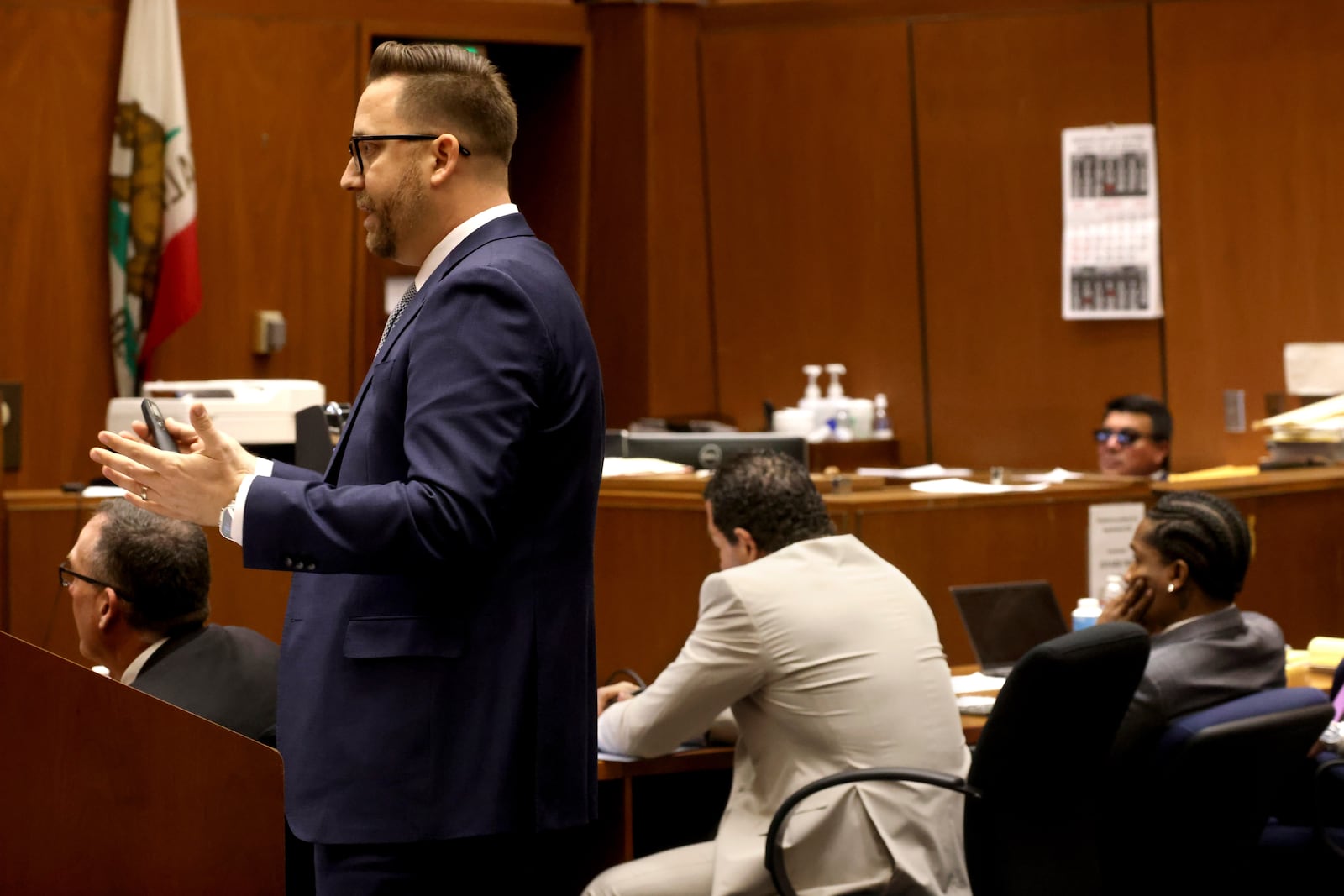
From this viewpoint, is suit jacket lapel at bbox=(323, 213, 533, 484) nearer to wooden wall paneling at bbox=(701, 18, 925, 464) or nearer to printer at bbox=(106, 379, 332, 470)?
printer at bbox=(106, 379, 332, 470)

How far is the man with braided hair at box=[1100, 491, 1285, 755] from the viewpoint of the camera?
2.68m

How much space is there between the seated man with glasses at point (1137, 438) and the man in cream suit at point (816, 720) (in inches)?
96.9

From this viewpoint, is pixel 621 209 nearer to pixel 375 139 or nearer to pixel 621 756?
pixel 621 756

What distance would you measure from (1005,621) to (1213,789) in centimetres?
85

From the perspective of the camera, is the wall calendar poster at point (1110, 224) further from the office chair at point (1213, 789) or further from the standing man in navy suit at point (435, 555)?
the standing man in navy suit at point (435, 555)

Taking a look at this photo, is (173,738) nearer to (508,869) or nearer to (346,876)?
(346,876)

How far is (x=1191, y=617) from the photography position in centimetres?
288

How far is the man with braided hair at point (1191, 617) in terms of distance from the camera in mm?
2682

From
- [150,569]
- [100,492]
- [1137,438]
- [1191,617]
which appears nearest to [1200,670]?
[1191,617]

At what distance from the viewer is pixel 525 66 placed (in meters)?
5.91

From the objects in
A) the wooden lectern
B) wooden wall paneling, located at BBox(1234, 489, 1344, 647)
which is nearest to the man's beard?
the wooden lectern

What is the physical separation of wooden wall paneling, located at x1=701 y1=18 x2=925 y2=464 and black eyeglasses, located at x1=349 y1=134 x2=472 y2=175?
4.27 m

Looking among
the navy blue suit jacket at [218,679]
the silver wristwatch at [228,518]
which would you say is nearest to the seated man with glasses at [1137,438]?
the navy blue suit jacket at [218,679]

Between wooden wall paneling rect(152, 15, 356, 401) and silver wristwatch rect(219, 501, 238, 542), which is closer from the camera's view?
silver wristwatch rect(219, 501, 238, 542)
